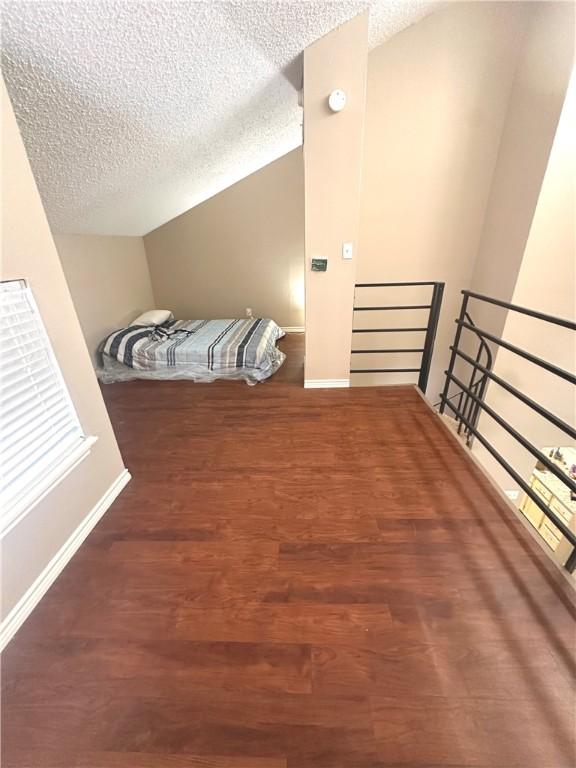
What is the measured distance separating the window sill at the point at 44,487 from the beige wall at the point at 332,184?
1.70m

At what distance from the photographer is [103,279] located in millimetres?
3201

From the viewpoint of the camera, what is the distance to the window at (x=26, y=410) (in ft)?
3.39

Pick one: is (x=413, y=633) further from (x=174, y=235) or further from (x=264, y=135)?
(x=174, y=235)

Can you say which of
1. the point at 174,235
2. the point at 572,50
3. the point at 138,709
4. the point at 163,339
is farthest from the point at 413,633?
the point at 174,235

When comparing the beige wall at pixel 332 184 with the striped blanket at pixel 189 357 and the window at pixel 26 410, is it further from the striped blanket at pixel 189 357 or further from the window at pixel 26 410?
Result: the window at pixel 26 410

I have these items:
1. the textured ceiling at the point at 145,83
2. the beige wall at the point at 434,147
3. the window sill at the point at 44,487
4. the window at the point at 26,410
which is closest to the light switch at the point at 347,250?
the beige wall at the point at 434,147

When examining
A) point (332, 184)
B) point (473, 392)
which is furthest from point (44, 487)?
point (473, 392)

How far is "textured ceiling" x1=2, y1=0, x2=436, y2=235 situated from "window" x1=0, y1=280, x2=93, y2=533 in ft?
2.92

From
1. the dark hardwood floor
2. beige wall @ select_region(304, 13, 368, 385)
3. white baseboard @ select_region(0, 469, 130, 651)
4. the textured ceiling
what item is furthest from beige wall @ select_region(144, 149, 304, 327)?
white baseboard @ select_region(0, 469, 130, 651)

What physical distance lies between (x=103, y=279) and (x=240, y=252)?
1.76 meters

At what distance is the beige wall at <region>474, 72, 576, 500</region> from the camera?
6.94 feet

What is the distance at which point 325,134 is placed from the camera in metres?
1.93

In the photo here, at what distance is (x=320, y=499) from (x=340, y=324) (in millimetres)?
1439

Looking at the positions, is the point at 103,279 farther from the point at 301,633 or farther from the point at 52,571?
the point at 301,633
